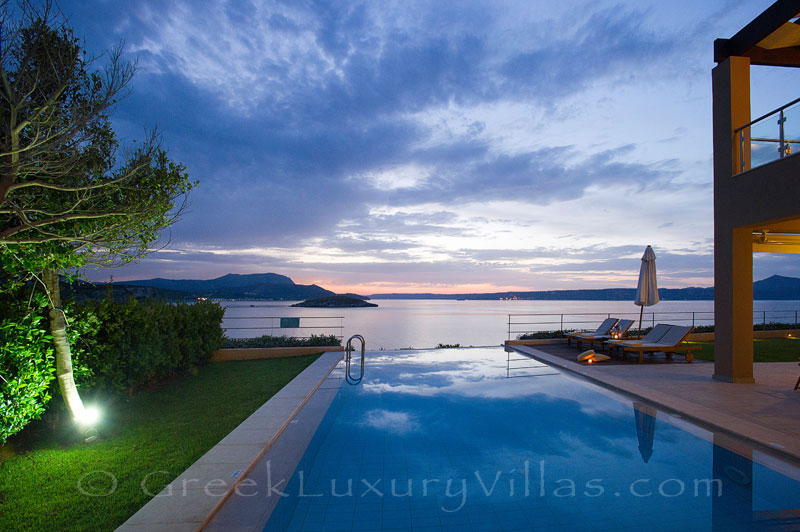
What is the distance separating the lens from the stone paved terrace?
417cm

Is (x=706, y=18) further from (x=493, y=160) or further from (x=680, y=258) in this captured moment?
(x=680, y=258)

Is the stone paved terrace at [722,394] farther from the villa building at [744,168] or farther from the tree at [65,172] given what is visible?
the tree at [65,172]

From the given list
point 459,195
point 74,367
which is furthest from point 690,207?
point 74,367

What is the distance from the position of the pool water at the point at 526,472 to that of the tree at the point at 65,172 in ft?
9.58

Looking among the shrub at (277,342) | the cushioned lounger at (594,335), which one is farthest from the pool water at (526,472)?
the shrub at (277,342)

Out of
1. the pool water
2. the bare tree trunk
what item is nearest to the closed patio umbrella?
the pool water

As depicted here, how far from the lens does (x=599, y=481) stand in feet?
11.3

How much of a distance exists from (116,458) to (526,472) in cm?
382

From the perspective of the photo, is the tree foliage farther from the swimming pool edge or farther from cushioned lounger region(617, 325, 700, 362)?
cushioned lounger region(617, 325, 700, 362)

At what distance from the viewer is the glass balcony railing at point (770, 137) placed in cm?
579

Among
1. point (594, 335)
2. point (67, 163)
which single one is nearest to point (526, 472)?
point (67, 163)

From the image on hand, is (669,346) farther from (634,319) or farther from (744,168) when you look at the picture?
(634,319)

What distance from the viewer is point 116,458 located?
3.60 meters

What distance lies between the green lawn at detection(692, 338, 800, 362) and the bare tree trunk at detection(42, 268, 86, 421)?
11837 mm
